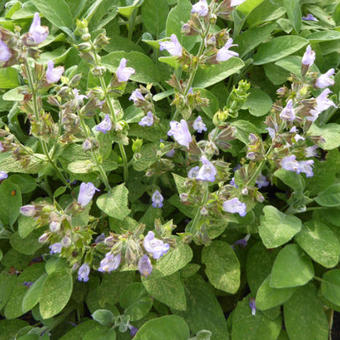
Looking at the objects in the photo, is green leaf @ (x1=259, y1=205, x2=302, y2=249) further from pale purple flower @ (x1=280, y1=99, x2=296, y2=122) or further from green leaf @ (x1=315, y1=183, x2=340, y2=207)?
pale purple flower @ (x1=280, y1=99, x2=296, y2=122)

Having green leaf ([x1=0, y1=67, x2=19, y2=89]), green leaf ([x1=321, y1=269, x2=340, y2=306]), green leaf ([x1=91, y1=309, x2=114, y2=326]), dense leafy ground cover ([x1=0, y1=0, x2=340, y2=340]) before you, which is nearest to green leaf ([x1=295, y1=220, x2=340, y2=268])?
dense leafy ground cover ([x1=0, y1=0, x2=340, y2=340])

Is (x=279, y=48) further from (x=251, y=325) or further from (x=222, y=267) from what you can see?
(x=251, y=325)

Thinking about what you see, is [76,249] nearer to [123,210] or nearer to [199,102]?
[123,210]

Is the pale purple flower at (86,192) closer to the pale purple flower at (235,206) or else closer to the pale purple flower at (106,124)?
the pale purple flower at (106,124)

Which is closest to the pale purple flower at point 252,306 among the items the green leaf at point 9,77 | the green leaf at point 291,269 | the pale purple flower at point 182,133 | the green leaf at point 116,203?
the green leaf at point 291,269

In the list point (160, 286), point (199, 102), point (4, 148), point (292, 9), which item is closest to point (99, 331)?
point (160, 286)

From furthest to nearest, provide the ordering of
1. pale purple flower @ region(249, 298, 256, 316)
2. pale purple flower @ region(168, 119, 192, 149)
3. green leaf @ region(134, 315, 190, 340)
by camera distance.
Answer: pale purple flower @ region(249, 298, 256, 316)
green leaf @ region(134, 315, 190, 340)
pale purple flower @ region(168, 119, 192, 149)
